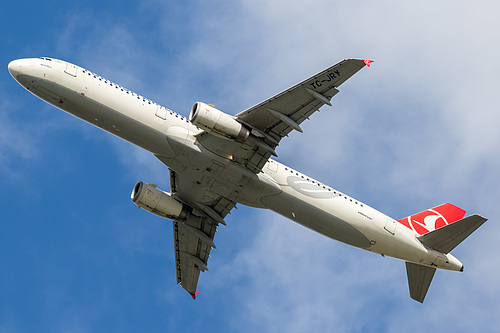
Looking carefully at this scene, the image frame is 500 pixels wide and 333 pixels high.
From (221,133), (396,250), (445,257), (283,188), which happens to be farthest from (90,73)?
(445,257)

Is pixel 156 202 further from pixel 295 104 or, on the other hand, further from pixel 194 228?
pixel 295 104

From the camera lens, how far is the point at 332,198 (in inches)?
1891

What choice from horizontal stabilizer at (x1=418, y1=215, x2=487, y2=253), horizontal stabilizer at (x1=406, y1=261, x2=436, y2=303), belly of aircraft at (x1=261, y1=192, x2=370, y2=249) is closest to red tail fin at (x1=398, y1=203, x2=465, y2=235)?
horizontal stabilizer at (x1=418, y1=215, x2=487, y2=253)

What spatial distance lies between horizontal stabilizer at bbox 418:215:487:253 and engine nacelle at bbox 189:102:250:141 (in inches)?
676

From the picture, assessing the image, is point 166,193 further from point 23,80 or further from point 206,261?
point 23,80

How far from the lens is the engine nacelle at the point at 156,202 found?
1997 inches

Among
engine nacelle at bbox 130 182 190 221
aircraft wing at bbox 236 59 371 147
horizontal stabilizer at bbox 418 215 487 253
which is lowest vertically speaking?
engine nacelle at bbox 130 182 190 221

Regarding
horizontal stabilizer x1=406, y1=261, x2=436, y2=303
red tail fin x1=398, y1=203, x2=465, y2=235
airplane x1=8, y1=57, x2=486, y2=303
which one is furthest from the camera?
red tail fin x1=398, y1=203, x2=465, y2=235

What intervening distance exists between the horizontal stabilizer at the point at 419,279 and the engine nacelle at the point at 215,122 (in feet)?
61.1

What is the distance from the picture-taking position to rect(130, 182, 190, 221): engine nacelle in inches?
1997

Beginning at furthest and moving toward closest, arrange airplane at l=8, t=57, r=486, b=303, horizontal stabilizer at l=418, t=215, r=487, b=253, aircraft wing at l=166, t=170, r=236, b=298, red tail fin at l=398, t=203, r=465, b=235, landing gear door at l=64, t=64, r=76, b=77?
red tail fin at l=398, t=203, r=465, b=235 → aircraft wing at l=166, t=170, r=236, b=298 → horizontal stabilizer at l=418, t=215, r=487, b=253 → landing gear door at l=64, t=64, r=76, b=77 → airplane at l=8, t=57, r=486, b=303

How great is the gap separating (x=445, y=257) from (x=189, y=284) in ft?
72.2

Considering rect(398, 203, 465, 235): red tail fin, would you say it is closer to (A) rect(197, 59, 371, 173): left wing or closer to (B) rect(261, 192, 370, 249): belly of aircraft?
(B) rect(261, 192, 370, 249): belly of aircraft

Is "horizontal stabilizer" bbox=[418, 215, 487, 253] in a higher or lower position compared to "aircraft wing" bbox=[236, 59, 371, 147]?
lower
